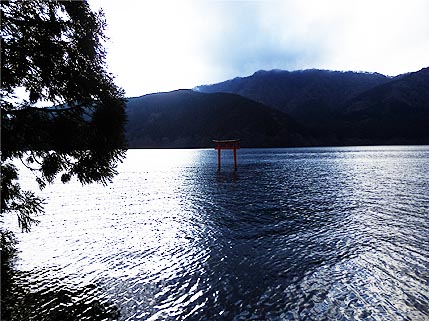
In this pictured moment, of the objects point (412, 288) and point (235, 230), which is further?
point (235, 230)

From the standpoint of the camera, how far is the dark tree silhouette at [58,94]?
23.4 feet

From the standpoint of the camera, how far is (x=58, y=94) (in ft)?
27.1

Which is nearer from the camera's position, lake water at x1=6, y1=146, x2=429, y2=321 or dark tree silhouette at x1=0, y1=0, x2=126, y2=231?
dark tree silhouette at x1=0, y1=0, x2=126, y2=231

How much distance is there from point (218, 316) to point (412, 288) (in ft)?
25.5

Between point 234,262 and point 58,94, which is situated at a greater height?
point 58,94

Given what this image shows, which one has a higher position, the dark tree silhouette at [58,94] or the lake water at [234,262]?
the dark tree silhouette at [58,94]

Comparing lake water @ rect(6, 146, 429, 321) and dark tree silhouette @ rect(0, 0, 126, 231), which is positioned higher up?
dark tree silhouette @ rect(0, 0, 126, 231)

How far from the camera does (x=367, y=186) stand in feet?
122

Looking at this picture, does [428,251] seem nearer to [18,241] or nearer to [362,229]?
[362,229]

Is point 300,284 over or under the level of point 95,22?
under

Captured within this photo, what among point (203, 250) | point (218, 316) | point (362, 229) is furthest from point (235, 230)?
point (218, 316)

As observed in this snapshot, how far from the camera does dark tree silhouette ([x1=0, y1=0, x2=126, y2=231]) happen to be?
714 cm

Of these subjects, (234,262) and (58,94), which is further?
(234,262)

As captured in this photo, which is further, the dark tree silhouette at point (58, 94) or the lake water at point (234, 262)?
the lake water at point (234, 262)
